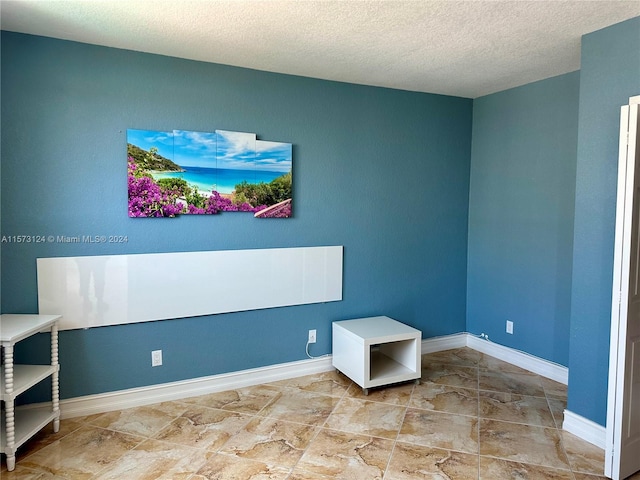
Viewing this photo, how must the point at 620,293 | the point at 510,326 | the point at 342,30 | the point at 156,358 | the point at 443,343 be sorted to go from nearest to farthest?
the point at 620,293, the point at 342,30, the point at 156,358, the point at 510,326, the point at 443,343

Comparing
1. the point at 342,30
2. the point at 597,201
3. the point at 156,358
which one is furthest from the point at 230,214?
the point at 597,201

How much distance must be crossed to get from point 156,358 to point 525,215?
3.11 metres

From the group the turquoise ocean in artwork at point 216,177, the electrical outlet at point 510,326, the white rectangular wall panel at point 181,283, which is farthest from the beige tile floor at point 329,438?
the turquoise ocean in artwork at point 216,177

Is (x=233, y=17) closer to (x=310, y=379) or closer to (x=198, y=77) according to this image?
(x=198, y=77)

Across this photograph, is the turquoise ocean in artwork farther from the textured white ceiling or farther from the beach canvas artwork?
the textured white ceiling

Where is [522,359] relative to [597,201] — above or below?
below

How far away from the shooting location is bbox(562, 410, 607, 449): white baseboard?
252 centimetres

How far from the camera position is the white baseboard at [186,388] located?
9.29 feet

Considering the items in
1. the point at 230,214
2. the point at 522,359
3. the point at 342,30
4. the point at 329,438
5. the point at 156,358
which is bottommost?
the point at 329,438

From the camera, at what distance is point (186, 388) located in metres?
3.12

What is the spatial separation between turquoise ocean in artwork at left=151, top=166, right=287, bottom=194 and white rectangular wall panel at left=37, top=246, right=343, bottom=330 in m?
0.47

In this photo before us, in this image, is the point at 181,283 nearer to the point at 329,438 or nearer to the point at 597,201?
the point at 329,438

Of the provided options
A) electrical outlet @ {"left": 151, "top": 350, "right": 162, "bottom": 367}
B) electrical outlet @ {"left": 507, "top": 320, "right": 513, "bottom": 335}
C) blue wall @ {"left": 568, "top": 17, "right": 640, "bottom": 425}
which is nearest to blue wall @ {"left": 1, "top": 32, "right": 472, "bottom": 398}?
electrical outlet @ {"left": 151, "top": 350, "right": 162, "bottom": 367}

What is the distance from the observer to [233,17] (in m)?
2.34
